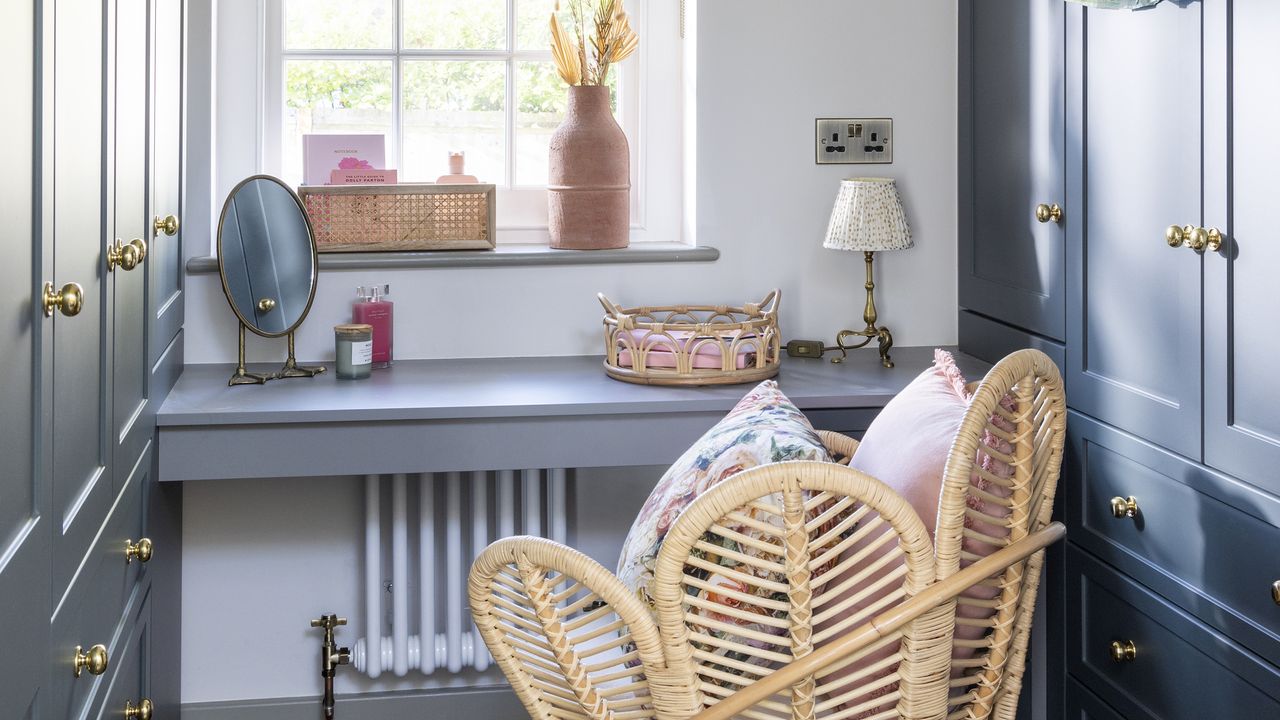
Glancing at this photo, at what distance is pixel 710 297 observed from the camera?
8.31 feet

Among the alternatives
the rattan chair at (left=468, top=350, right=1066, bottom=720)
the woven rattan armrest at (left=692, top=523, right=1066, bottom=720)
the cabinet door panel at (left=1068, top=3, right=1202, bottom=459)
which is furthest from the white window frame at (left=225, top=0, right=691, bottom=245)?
the woven rattan armrest at (left=692, top=523, right=1066, bottom=720)

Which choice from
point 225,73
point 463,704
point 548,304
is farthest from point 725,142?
point 463,704

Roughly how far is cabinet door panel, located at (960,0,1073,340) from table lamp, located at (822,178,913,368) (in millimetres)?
175

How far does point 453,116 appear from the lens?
8.68 feet

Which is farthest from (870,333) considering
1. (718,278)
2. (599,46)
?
(599,46)

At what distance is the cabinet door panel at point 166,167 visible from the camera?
1.89 m

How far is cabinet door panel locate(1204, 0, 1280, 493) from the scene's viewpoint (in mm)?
1482

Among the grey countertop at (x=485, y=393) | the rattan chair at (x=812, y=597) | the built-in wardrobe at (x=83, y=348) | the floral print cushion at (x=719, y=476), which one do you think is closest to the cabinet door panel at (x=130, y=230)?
the built-in wardrobe at (x=83, y=348)

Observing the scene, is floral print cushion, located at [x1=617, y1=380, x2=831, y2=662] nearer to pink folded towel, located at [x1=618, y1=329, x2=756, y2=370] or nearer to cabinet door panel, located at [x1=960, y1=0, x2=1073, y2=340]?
pink folded towel, located at [x1=618, y1=329, x2=756, y2=370]

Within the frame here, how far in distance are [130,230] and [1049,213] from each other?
4.64 feet

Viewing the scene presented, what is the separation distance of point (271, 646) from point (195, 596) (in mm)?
182

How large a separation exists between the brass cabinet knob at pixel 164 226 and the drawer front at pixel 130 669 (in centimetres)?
57

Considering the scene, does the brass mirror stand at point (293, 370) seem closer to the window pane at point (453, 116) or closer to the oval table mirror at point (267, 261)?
the oval table mirror at point (267, 261)

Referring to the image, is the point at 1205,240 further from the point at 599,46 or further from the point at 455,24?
the point at 455,24
